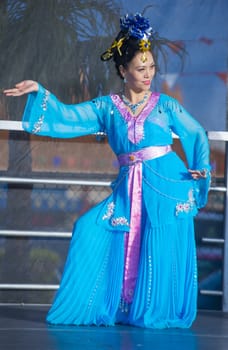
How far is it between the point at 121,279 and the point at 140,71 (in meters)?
1.00

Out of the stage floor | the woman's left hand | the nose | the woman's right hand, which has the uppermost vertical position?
the nose

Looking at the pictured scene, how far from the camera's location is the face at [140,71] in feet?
17.9

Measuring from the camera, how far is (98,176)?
261 inches

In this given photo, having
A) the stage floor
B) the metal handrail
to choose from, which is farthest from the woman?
the metal handrail

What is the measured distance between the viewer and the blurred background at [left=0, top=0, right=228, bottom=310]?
257 inches

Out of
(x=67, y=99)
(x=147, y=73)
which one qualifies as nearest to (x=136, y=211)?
(x=147, y=73)

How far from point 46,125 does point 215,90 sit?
145cm

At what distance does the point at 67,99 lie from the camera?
6547 mm

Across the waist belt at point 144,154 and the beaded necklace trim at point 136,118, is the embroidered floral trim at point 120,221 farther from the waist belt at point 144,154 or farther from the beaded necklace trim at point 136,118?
the beaded necklace trim at point 136,118

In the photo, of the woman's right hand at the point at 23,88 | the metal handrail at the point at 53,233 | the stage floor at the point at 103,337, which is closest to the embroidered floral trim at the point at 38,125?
the woman's right hand at the point at 23,88

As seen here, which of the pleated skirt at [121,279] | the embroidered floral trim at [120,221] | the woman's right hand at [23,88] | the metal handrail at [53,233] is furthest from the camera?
the metal handrail at [53,233]

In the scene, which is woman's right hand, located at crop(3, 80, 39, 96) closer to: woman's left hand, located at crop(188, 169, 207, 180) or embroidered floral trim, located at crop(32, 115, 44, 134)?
embroidered floral trim, located at crop(32, 115, 44, 134)

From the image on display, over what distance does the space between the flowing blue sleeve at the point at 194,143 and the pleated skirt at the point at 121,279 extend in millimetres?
172

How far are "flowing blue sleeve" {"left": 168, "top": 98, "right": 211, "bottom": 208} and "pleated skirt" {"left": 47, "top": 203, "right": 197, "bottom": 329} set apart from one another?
0.17 metres
